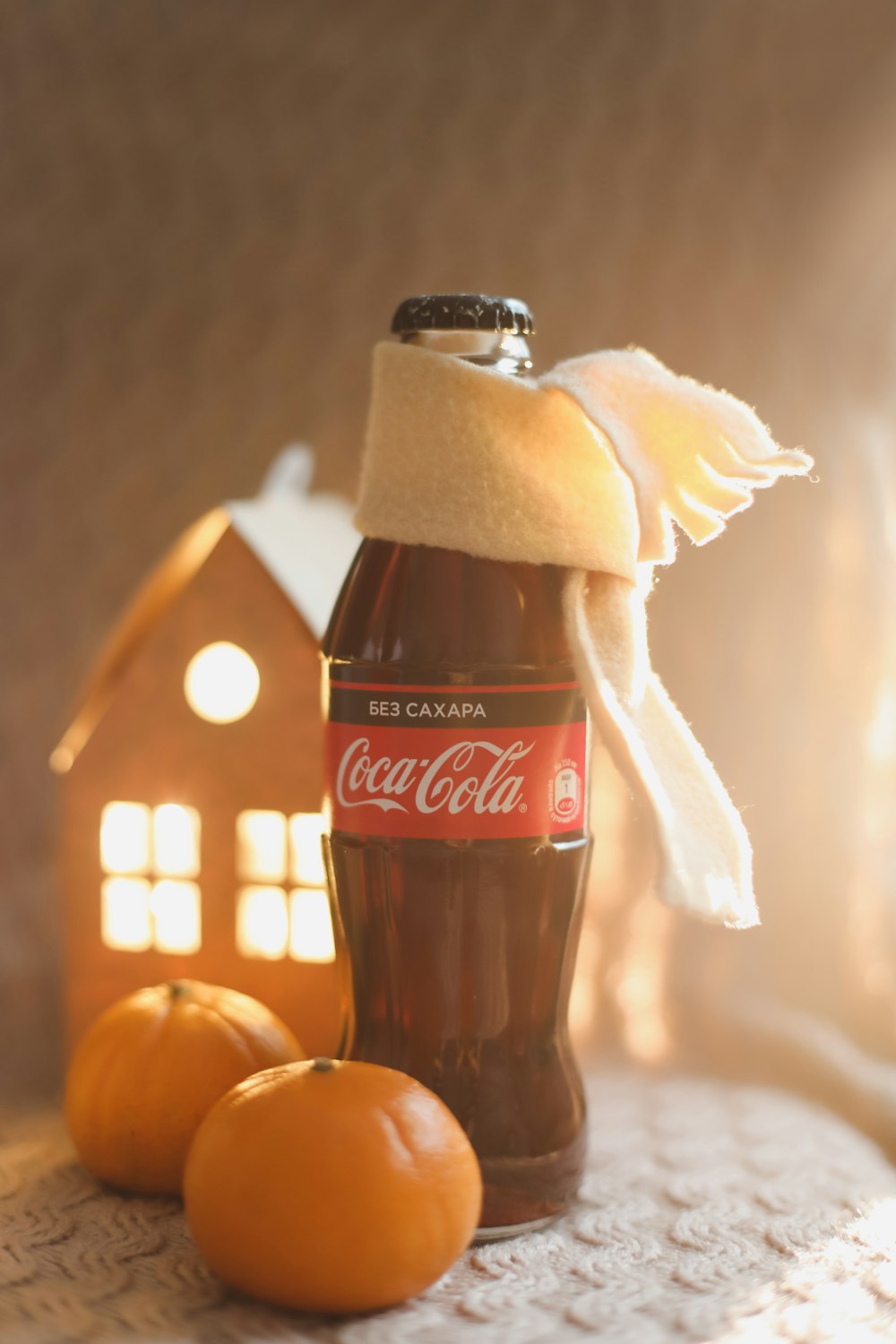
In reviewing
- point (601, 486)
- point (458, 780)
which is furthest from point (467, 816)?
point (601, 486)

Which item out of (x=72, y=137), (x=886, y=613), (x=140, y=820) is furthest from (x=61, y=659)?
(x=886, y=613)

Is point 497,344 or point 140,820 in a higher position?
point 497,344

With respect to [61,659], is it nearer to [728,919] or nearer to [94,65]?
[94,65]

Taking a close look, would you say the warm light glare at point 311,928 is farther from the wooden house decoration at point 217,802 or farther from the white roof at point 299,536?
the white roof at point 299,536

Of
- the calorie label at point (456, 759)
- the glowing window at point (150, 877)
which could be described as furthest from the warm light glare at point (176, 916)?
the calorie label at point (456, 759)

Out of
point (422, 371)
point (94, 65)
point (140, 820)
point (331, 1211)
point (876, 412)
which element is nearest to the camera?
point (331, 1211)

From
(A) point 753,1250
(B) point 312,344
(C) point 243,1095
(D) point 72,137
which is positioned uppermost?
(D) point 72,137

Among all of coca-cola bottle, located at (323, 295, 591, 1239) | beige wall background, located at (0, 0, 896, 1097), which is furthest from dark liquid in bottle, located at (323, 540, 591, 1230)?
beige wall background, located at (0, 0, 896, 1097)
